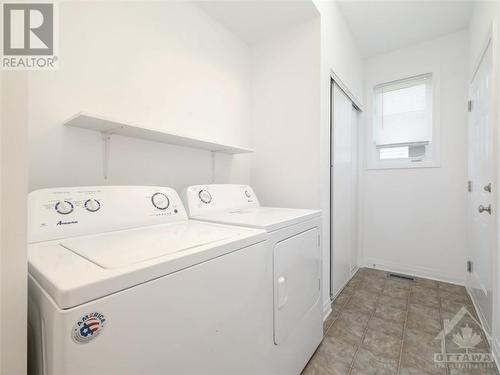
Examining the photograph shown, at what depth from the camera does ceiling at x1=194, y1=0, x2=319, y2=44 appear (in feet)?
5.89

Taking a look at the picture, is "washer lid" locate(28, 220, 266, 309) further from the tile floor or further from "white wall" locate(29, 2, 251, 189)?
the tile floor

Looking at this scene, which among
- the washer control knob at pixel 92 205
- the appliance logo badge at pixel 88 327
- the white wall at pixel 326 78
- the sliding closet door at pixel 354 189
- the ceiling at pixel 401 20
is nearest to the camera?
the appliance logo badge at pixel 88 327

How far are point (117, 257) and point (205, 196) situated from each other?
36.7 inches

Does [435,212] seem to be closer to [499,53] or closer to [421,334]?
[421,334]

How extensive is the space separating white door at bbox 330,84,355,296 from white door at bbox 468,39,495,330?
1025mm

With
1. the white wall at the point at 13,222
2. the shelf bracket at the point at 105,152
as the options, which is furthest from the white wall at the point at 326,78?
the white wall at the point at 13,222

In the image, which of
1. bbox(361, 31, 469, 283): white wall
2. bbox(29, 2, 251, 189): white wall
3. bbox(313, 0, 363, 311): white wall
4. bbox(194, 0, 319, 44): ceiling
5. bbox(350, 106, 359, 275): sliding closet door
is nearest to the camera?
bbox(29, 2, 251, 189): white wall

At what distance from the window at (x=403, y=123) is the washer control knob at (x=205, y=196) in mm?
2419

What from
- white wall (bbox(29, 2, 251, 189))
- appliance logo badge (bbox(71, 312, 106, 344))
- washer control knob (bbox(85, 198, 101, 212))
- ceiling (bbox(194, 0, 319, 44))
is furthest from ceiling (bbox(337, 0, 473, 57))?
appliance logo badge (bbox(71, 312, 106, 344))

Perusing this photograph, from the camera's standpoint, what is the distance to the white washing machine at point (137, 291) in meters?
0.50

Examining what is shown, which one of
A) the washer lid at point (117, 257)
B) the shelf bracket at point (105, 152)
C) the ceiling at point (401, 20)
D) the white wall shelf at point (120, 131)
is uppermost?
the ceiling at point (401, 20)

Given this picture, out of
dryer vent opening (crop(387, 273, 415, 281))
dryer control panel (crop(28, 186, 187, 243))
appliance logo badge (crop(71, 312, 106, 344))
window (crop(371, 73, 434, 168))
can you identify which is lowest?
dryer vent opening (crop(387, 273, 415, 281))

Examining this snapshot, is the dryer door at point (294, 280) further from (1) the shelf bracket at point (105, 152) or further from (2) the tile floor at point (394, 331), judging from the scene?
(1) the shelf bracket at point (105, 152)

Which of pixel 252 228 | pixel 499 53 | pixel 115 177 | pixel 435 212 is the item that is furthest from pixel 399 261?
pixel 115 177
